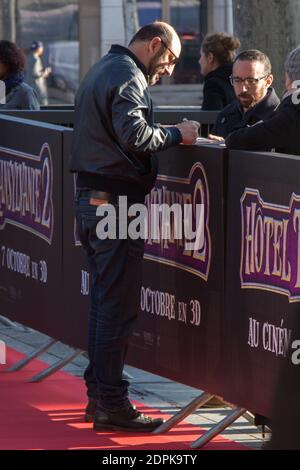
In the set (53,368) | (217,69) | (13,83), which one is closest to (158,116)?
(217,69)

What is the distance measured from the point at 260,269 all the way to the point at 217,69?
3.92 metres

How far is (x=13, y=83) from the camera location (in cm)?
1029

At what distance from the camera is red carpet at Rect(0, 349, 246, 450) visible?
6.59 meters

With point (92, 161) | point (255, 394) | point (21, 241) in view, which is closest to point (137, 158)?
point (92, 161)

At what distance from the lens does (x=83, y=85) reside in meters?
6.64

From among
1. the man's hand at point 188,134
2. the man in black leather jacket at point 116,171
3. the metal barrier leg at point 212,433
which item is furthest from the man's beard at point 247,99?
the metal barrier leg at point 212,433

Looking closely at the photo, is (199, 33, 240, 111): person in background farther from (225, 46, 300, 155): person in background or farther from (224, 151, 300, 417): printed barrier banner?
(224, 151, 300, 417): printed barrier banner

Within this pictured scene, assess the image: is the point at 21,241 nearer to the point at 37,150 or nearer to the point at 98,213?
the point at 37,150

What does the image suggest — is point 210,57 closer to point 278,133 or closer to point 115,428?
point 278,133

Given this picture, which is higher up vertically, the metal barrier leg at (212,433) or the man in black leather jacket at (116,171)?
the man in black leather jacket at (116,171)

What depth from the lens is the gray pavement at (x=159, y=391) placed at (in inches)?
276

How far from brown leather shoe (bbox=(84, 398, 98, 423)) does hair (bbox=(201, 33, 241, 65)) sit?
143 inches

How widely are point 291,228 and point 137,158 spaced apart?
111 centimetres

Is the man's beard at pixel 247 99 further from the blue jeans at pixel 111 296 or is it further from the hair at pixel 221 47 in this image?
the hair at pixel 221 47
